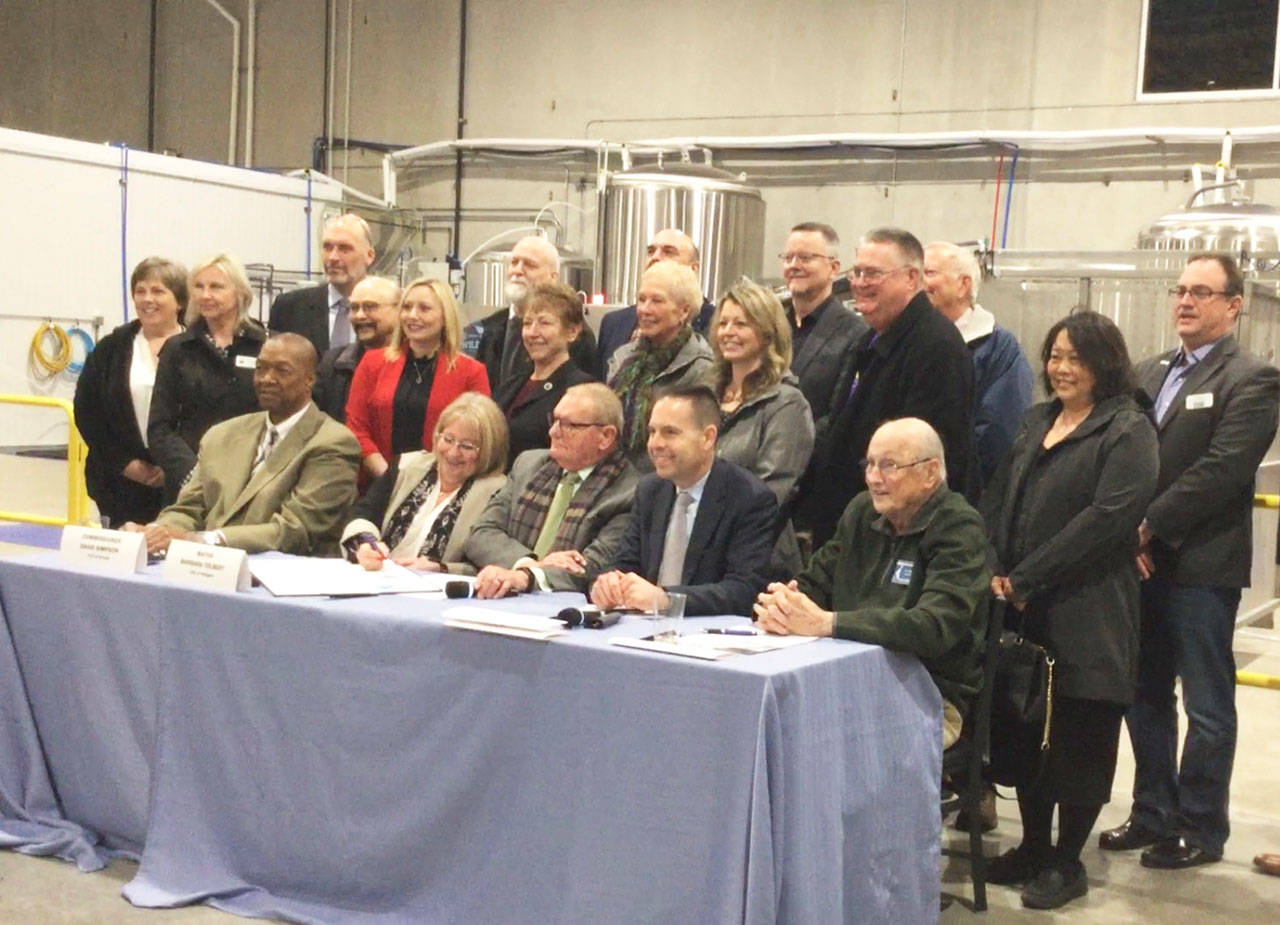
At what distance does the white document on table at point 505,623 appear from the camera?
287 centimetres

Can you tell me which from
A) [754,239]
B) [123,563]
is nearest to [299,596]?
[123,563]

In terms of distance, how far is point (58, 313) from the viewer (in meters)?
9.30

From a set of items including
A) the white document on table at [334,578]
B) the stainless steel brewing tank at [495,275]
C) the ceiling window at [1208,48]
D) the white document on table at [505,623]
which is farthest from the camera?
the stainless steel brewing tank at [495,275]

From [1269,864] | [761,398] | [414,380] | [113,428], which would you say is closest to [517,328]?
[414,380]

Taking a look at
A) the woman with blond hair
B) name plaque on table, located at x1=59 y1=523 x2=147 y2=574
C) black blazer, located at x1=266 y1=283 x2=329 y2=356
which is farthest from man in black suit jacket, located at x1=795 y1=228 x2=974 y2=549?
black blazer, located at x1=266 y1=283 x2=329 y2=356

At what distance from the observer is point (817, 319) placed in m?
4.17

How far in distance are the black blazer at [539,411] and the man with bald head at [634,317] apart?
0.34m

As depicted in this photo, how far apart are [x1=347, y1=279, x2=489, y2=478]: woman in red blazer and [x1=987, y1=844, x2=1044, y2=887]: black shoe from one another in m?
1.91

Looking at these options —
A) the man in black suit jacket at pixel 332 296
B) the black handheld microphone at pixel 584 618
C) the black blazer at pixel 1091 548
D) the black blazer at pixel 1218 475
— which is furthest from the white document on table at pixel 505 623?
the man in black suit jacket at pixel 332 296

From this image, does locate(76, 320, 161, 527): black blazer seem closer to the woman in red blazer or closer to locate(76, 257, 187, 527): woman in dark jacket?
locate(76, 257, 187, 527): woman in dark jacket

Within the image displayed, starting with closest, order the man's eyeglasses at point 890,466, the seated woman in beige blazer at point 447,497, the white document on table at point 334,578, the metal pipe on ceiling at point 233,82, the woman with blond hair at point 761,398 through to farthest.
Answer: the man's eyeglasses at point 890,466 < the white document on table at point 334,578 < the woman with blond hair at point 761,398 < the seated woman in beige blazer at point 447,497 < the metal pipe on ceiling at point 233,82

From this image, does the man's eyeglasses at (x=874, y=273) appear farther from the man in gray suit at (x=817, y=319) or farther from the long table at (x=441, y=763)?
the long table at (x=441, y=763)

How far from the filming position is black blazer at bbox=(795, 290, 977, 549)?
3646mm

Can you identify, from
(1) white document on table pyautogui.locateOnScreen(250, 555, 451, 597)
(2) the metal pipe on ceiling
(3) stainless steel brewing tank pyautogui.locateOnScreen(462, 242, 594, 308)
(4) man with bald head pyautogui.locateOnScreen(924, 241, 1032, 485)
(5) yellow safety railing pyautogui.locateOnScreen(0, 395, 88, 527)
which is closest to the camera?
(1) white document on table pyautogui.locateOnScreen(250, 555, 451, 597)
